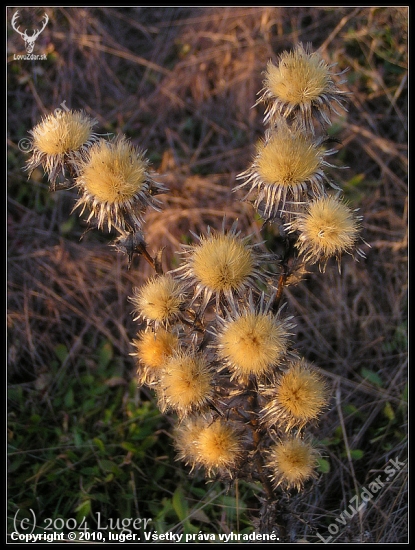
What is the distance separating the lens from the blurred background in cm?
228

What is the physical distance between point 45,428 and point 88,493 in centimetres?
41

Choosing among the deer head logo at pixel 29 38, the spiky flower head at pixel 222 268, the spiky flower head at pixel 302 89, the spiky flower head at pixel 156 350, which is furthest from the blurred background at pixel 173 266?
the spiky flower head at pixel 156 350

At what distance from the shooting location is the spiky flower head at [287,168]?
4.63 feet

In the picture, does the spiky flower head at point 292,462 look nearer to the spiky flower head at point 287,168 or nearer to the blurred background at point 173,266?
the blurred background at point 173,266

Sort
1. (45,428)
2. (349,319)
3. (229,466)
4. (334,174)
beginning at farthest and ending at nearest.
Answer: (334,174)
(349,319)
(45,428)
(229,466)

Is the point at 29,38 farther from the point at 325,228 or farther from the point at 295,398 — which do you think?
the point at 295,398

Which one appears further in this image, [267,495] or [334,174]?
[334,174]

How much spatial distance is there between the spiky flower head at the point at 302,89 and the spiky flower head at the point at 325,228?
285mm

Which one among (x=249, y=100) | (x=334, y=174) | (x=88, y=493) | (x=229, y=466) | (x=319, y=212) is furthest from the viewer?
(x=249, y=100)

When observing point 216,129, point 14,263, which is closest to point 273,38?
point 216,129

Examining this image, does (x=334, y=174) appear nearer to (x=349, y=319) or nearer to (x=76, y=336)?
(x=349, y=319)

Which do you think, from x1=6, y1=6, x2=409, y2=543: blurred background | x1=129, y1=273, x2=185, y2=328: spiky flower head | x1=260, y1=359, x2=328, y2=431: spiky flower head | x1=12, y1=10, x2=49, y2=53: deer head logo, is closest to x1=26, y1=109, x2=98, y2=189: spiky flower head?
x1=6, y1=6, x2=409, y2=543: blurred background

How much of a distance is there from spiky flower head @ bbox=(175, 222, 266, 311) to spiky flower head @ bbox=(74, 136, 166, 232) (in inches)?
8.5

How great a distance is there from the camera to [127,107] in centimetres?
358
